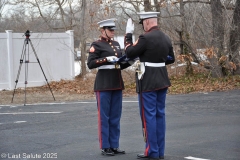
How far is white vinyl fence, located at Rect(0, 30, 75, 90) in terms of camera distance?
22328 millimetres

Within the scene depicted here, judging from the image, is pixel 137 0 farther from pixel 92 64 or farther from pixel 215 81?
pixel 92 64

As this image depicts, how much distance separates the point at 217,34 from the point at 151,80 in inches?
566

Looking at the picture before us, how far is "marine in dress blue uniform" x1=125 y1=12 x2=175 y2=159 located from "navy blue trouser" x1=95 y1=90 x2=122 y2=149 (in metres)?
0.64

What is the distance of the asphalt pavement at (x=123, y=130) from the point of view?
8211 millimetres

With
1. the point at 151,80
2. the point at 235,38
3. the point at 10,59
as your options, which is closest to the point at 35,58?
the point at 10,59

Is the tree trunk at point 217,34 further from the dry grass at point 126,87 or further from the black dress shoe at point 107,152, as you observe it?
the black dress shoe at point 107,152

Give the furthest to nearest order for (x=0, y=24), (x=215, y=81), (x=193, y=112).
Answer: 1. (x=0, y=24)
2. (x=215, y=81)
3. (x=193, y=112)

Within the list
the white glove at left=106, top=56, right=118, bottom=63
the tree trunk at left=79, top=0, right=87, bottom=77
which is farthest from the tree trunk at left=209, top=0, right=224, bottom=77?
the white glove at left=106, top=56, right=118, bottom=63

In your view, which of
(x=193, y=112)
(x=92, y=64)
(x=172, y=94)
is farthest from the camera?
(x=172, y=94)

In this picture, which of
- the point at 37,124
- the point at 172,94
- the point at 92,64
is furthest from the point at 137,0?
the point at 92,64

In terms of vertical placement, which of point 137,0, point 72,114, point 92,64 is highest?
point 137,0

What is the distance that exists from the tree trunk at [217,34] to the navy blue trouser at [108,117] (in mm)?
13408

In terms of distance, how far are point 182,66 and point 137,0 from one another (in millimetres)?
3682

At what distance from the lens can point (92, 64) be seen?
8.11m
